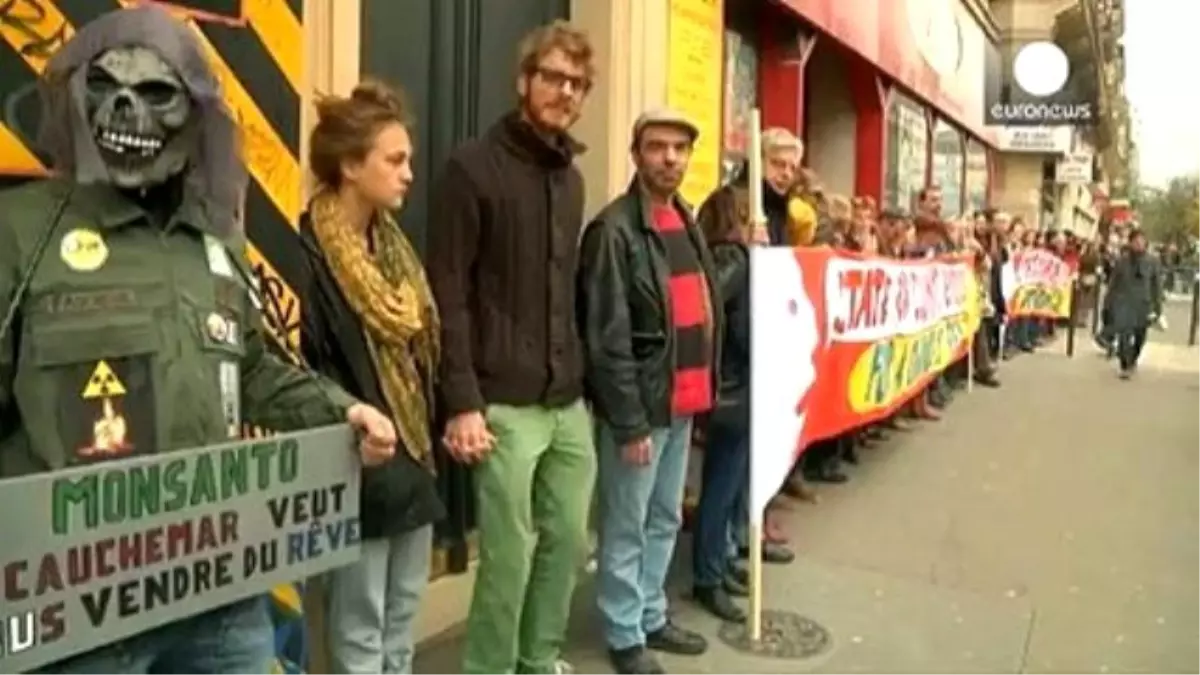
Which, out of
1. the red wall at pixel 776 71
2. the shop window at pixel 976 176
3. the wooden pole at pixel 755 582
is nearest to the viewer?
the wooden pole at pixel 755 582

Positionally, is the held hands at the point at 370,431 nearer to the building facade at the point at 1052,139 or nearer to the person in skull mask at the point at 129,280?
the person in skull mask at the point at 129,280

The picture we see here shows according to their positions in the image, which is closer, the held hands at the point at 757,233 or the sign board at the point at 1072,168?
the held hands at the point at 757,233

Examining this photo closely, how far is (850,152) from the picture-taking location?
1330cm

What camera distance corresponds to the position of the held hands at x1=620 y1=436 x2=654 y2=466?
425 cm

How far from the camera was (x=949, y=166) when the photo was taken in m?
19.8

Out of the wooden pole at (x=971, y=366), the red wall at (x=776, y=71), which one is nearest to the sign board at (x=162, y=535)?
the red wall at (x=776, y=71)

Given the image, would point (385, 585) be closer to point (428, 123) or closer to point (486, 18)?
point (428, 123)

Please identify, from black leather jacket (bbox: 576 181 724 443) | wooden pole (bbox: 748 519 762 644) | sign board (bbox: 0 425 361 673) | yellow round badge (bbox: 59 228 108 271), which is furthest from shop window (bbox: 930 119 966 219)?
yellow round badge (bbox: 59 228 108 271)

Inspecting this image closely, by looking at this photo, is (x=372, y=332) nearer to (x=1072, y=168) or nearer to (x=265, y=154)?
(x=265, y=154)

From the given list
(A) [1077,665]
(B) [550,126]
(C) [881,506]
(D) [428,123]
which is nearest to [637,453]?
(B) [550,126]

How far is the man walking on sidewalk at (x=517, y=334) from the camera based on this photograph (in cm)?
367

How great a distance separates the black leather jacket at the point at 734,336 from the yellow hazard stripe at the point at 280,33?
6.42 feet

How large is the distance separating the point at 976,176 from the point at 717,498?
62.8ft

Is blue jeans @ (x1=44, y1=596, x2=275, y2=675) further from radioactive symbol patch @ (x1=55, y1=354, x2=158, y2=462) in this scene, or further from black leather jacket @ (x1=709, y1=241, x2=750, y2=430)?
black leather jacket @ (x1=709, y1=241, x2=750, y2=430)
